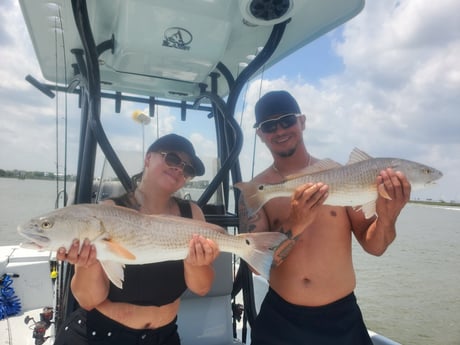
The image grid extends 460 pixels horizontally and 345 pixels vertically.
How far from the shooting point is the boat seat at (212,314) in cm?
338

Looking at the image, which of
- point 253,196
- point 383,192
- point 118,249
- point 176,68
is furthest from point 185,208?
point 176,68

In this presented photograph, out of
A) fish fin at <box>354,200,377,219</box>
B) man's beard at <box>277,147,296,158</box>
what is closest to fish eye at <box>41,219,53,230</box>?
man's beard at <box>277,147,296,158</box>

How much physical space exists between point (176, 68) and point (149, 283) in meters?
2.10

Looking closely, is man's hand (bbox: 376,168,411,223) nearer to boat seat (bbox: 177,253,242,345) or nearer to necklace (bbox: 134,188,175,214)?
necklace (bbox: 134,188,175,214)

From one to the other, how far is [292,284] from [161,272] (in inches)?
35.1

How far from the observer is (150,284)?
215 cm

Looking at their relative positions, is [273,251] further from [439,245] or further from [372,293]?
[439,245]

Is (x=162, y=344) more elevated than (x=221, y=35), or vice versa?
(x=221, y=35)

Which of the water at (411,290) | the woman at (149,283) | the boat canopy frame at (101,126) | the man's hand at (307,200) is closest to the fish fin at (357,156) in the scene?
the man's hand at (307,200)

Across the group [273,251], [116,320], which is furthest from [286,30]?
[116,320]

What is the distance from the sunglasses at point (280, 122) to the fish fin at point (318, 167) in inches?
13.9

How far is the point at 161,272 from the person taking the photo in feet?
7.24

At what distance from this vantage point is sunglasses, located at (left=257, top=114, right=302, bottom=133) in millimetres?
2346

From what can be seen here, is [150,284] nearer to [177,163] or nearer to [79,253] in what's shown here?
[79,253]
